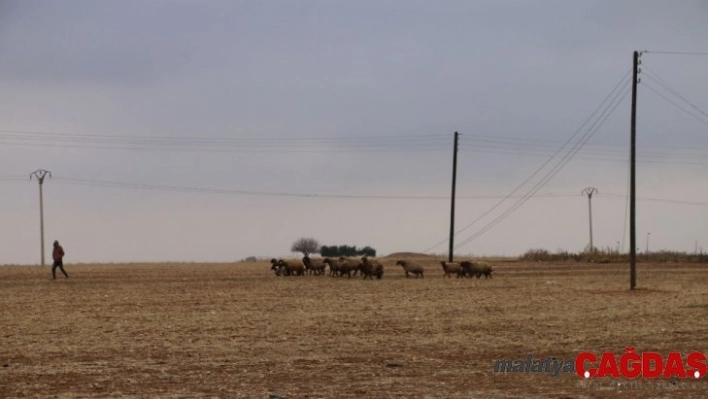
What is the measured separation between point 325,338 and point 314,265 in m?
32.0

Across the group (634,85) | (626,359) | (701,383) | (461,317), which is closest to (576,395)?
(701,383)

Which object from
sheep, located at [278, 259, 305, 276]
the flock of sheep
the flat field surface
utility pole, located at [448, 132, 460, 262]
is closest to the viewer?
the flat field surface

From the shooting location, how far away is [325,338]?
23.4 metres

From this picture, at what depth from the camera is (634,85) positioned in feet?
137

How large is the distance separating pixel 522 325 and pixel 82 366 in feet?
36.8

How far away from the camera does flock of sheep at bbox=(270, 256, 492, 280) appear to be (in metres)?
51.3

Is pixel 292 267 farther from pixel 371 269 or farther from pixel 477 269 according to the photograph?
pixel 477 269

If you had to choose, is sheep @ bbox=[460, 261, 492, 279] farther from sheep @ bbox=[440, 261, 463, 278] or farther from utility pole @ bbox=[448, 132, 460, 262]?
utility pole @ bbox=[448, 132, 460, 262]

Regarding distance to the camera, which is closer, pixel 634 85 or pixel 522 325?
pixel 522 325

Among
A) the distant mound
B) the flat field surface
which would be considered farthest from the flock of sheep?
the distant mound

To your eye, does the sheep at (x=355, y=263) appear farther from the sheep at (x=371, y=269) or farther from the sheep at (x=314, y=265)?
the sheep at (x=314, y=265)

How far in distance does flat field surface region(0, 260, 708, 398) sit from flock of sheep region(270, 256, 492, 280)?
11051 mm

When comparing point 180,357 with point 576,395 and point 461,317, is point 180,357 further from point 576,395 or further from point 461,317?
point 461,317

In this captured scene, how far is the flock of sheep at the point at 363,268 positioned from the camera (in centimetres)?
5128
